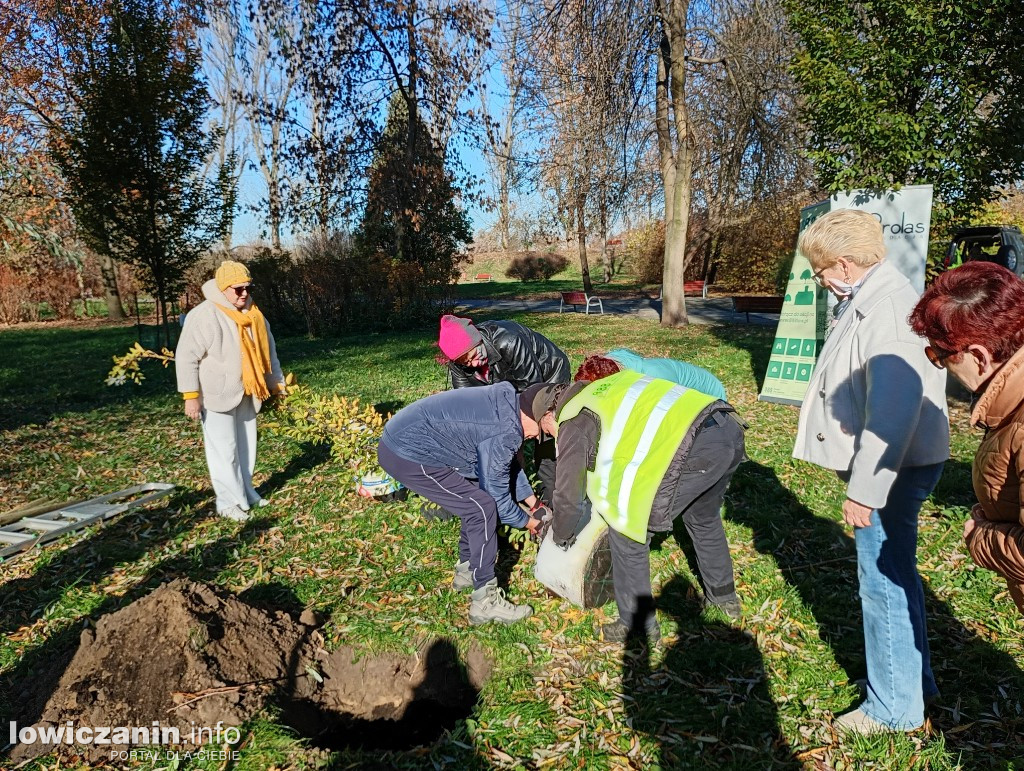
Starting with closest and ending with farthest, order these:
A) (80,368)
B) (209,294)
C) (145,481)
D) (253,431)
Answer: (209,294)
(253,431)
(145,481)
(80,368)

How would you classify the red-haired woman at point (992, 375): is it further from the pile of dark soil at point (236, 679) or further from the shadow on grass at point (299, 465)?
the shadow on grass at point (299, 465)

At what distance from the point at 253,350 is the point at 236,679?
8.62 feet

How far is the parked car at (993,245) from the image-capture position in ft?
33.7

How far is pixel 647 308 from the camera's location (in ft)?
69.9

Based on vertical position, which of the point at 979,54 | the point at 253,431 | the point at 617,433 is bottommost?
the point at 253,431

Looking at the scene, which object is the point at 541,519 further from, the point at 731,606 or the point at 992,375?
the point at 992,375

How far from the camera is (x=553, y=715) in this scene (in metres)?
2.82

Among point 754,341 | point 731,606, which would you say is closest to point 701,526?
point 731,606

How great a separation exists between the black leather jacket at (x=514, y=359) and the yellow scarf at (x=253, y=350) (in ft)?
5.09

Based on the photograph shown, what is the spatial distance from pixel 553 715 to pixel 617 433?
1328mm

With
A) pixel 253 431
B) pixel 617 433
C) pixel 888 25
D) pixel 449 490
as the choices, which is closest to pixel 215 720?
pixel 449 490

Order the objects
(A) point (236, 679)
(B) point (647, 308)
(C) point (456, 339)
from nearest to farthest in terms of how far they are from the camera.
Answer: (A) point (236, 679)
(C) point (456, 339)
(B) point (647, 308)

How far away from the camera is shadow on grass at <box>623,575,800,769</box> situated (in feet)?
8.45

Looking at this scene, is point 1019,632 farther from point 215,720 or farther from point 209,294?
point 209,294
